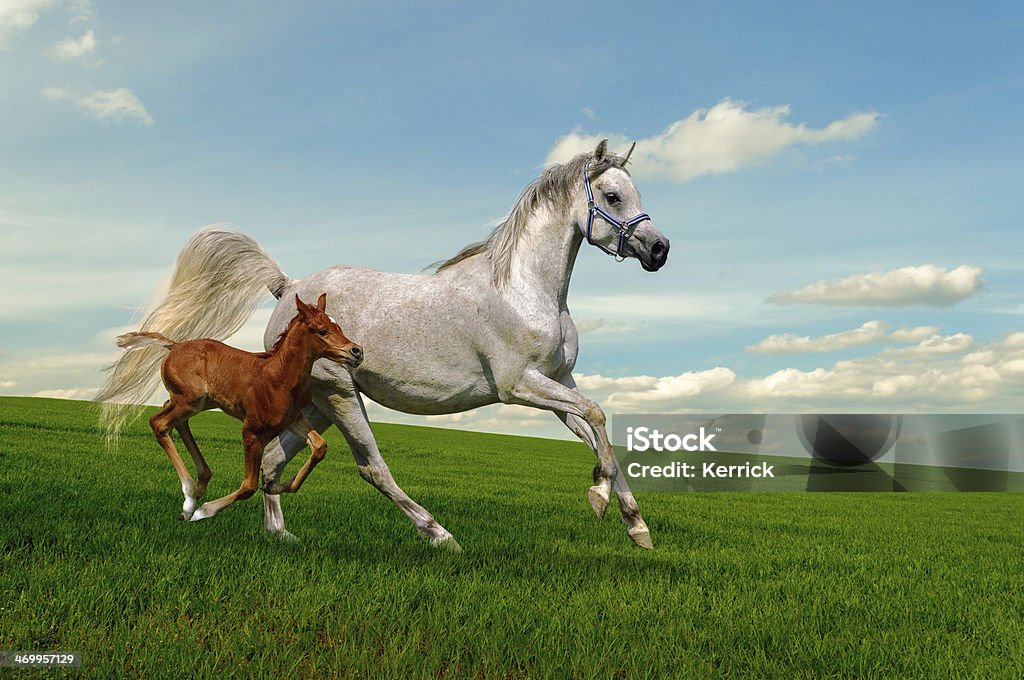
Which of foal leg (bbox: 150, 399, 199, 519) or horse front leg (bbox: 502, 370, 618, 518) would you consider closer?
foal leg (bbox: 150, 399, 199, 519)

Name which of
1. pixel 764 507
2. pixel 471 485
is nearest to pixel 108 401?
pixel 471 485

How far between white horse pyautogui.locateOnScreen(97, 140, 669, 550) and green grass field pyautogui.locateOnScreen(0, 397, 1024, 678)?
0.70m

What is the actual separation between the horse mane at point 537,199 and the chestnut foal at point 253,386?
198 cm

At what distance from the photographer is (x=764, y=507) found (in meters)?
14.2

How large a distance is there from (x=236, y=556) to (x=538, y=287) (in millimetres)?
3179

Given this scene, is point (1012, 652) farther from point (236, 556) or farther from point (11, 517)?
point (11, 517)

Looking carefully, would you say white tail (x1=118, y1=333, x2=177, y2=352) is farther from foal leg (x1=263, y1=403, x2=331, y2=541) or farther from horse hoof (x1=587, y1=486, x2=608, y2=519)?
horse hoof (x1=587, y1=486, x2=608, y2=519)

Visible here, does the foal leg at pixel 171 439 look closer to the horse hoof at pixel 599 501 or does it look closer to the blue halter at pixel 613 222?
the horse hoof at pixel 599 501

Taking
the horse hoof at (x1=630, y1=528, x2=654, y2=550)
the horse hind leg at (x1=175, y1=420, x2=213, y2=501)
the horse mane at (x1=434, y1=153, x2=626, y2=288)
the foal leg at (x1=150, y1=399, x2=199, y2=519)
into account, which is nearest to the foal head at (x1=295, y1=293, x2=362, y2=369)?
the foal leg at (x1=150, y1=399, x2=199, y2=519)

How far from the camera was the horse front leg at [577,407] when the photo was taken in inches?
231

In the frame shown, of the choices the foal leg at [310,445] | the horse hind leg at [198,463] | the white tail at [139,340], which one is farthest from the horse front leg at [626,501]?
the white tail at [139,340]

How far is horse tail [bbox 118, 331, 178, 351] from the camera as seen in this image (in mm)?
5664

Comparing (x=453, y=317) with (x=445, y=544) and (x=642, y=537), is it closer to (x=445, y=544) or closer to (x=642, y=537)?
(x=445, y=544)

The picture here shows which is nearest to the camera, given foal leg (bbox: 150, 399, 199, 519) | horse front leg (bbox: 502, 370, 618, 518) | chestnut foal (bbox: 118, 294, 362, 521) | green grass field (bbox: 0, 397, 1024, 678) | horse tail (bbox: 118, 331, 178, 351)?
green grass field (bbox: 0, 397, 1024, 678)
